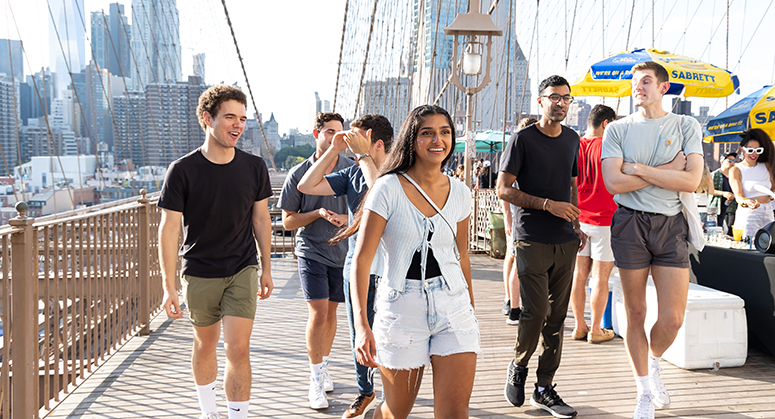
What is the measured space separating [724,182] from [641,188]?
6.09m

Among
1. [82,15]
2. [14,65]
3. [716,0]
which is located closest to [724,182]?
[716,0]

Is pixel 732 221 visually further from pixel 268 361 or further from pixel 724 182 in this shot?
pixel 268 361

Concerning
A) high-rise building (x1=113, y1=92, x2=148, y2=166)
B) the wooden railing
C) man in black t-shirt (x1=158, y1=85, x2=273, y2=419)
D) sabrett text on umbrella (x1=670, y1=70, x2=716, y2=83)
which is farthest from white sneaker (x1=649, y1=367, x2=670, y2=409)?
high-rise building (x1=113, y1=92, x2=148, y2=166)

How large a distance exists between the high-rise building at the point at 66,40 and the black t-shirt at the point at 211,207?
1174 cm

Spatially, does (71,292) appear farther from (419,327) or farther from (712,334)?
(712,334)

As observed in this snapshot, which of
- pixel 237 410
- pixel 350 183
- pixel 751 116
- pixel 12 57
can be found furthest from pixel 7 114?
pixel 751 116

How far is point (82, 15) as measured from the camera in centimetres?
1378

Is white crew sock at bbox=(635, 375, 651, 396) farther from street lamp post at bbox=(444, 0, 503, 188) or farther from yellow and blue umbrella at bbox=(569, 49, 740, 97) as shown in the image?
street lamp post at bbox=(444, 0, 503, 188)

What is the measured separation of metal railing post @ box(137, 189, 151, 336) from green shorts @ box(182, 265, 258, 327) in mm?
2033

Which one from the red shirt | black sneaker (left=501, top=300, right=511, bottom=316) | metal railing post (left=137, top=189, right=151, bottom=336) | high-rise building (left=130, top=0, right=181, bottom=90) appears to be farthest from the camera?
high-rise building (left=130, top=0, right=181, bottom=90)

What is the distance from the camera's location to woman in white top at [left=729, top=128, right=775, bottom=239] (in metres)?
5.21

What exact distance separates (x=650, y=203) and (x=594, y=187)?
4.22 feet

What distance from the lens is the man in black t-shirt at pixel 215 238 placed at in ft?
7.89

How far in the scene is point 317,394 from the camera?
299cm
